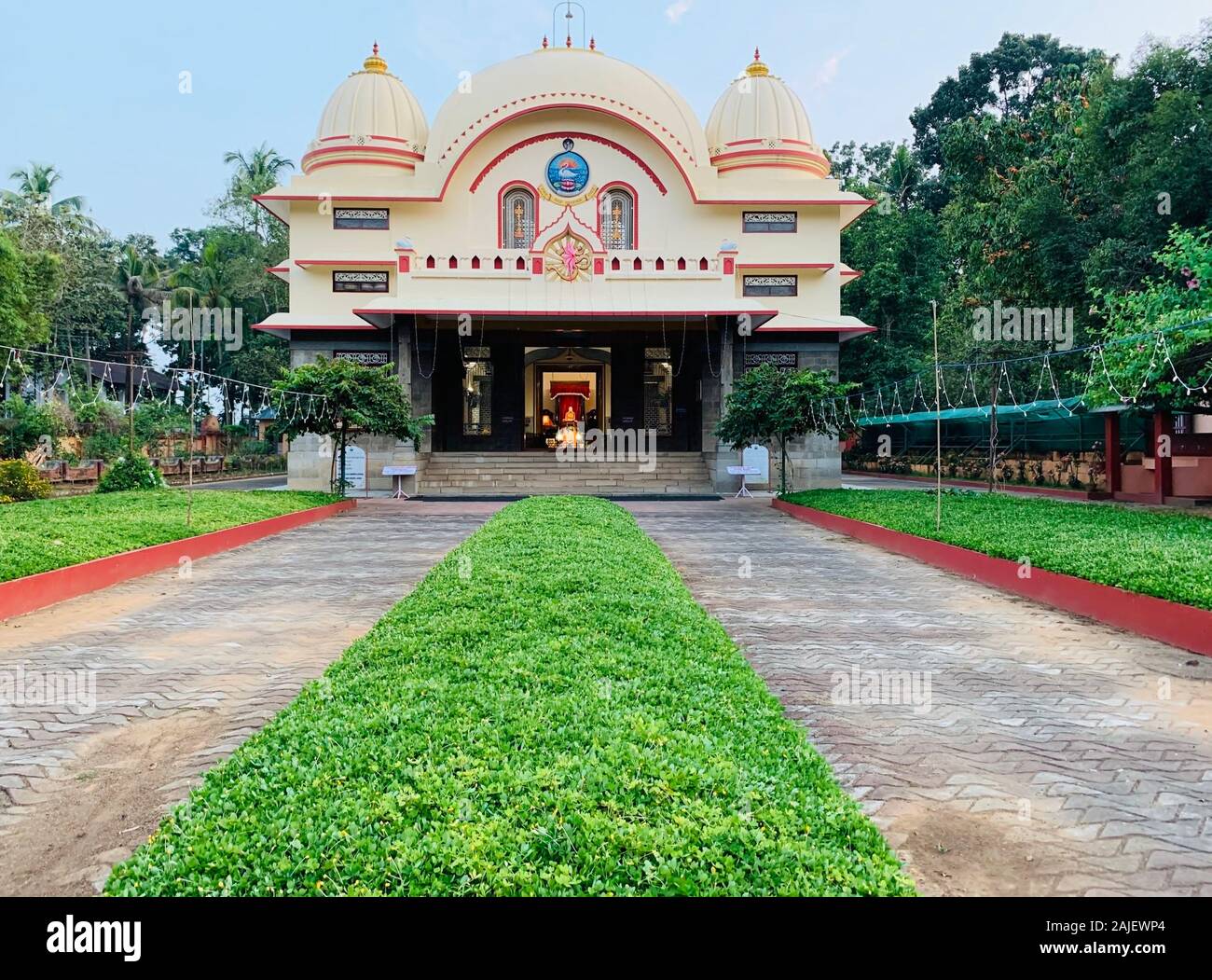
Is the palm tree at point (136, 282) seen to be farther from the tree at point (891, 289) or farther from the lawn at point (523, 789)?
the lawn at point (523, 789)

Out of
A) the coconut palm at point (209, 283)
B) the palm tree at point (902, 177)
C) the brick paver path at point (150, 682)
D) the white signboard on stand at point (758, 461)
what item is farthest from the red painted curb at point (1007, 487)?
the coconut palm at point (209, 283)

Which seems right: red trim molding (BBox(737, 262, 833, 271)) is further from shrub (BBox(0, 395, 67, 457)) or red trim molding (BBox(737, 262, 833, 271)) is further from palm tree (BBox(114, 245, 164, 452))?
palm tree (BBox(114, 245, 164, 452))

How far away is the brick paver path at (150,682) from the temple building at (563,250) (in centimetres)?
1329

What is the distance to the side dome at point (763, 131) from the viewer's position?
26297 mm

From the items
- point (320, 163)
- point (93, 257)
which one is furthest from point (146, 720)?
point (93, 257)

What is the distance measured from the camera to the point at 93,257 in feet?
125

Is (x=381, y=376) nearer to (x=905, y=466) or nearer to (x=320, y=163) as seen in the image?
(x=320, y=163)

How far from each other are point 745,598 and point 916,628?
1.71 metres

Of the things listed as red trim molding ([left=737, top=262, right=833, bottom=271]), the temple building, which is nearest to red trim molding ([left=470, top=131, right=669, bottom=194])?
the temple building

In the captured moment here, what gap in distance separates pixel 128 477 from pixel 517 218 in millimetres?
13318

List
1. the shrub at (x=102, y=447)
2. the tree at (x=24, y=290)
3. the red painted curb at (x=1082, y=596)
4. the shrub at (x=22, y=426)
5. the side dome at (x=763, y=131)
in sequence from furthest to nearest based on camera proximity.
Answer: the side dome at (x=763, y=131) < the shrub at (x=102, y=447) < the tree at (x=24, y=290) < the shrub at (x=22, y=426) < the red painted curb at (x=1082, y=596)

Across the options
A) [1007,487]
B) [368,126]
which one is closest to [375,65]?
[368,126]

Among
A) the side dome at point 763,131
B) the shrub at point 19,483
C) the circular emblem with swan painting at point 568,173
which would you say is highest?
the side dome at point 763,131

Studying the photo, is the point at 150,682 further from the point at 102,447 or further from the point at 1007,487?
the point at 1007,487
